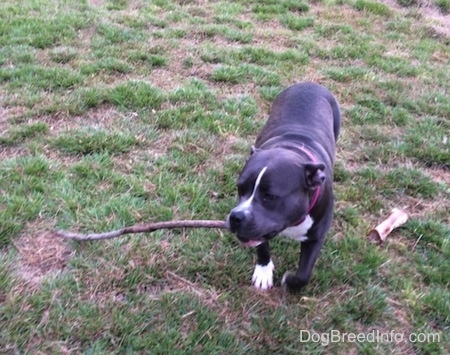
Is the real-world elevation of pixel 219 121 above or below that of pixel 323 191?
below

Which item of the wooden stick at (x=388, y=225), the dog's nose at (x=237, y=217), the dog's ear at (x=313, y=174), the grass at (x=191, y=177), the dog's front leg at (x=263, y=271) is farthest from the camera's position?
the wooden stick at (x=388, y=225)

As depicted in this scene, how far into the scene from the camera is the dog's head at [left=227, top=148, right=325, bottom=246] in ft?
9.53

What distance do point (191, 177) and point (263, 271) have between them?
3.96 ft

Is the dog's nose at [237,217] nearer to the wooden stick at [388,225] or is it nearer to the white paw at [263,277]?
the white paw at [263,277]

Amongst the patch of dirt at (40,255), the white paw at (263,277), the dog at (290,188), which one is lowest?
the white paw at (263,277)

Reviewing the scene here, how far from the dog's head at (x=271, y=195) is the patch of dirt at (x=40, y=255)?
1.18m

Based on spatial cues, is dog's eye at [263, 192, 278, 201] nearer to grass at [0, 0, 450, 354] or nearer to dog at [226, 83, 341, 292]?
dog at [226, 83, 341, 292]

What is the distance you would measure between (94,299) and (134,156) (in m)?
1.64

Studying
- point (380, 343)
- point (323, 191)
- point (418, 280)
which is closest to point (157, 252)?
point (323, 191)

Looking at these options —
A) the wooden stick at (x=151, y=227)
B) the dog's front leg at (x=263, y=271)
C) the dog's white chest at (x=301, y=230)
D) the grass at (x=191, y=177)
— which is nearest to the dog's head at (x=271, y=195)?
the dog's white chest at (x=301, y=230)

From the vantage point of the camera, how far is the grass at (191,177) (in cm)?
319

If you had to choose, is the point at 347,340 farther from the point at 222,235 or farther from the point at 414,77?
the point at 414,77

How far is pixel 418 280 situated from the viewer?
3.73 metres

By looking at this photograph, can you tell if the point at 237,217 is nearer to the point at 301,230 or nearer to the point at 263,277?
the point at 301,230
